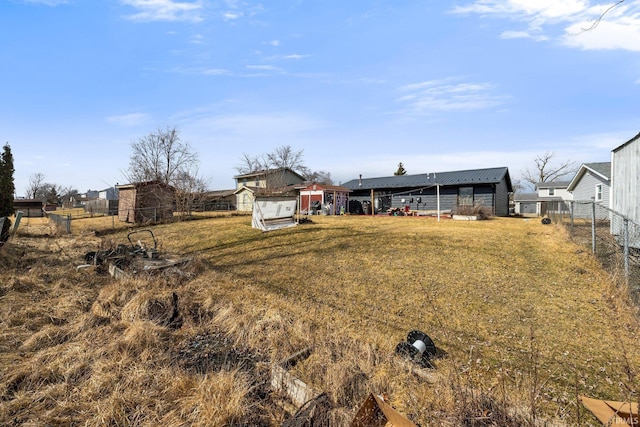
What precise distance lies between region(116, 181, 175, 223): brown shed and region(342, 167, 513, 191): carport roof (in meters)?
16.6

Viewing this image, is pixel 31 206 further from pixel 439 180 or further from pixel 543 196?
pixel 543 196

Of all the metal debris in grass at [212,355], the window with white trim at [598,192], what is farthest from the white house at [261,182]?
the metal debris in grass at [212,355]

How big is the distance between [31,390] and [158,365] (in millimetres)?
1114

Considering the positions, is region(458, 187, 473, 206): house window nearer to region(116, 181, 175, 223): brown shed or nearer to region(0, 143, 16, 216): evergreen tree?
region(116, 181, 175, 223): brown shed

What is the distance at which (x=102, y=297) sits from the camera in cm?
565

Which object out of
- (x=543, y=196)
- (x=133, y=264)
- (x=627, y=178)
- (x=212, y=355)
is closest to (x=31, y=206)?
(x=133, y=264)

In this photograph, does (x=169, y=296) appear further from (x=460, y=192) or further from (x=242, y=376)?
(x=460, y=192)

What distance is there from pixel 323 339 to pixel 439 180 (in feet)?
82.8

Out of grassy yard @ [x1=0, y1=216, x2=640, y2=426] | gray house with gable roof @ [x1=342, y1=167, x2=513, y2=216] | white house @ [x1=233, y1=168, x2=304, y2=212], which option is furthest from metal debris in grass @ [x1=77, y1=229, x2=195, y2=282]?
white house @ [x1=233, y1=168, x2=304, y2=212]

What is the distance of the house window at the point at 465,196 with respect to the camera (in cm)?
2534

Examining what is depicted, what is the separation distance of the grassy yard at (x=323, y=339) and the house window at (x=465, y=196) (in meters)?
18.0

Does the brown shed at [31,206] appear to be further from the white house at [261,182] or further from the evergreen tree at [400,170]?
the evergreen tree at [400,170]

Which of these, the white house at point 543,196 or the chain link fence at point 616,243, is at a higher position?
the white house at point 543,196

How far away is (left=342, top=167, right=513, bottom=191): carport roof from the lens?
24656 millimetres
